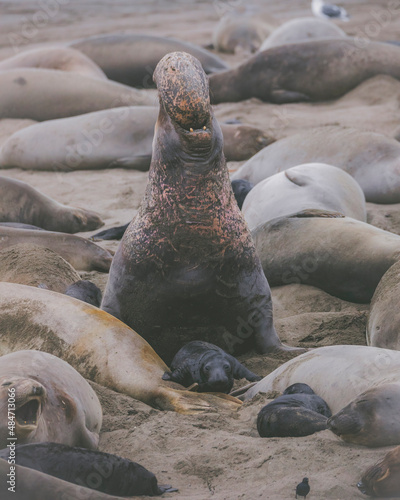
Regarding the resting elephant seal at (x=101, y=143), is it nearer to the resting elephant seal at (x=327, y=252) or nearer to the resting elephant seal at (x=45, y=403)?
the resting elephant seal at (x=327, y=252)

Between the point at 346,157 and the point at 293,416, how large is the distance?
418cm

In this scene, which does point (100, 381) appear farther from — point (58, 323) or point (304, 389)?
point (304, 389)

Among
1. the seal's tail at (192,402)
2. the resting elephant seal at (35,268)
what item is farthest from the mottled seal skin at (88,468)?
the resting elephant seal at (35,268)

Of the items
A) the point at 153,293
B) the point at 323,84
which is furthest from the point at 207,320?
the point at 323,84

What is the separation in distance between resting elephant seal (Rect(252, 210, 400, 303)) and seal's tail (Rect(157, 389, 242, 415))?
155 centimetres

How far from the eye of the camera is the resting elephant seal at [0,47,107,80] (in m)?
10.8

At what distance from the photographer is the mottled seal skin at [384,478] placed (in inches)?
91.3

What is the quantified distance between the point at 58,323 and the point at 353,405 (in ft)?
4.68

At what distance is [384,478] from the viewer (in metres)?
2.34

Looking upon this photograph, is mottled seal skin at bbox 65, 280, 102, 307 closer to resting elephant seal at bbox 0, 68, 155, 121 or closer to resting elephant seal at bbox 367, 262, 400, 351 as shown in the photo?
resting elephant seal at bbox 367, 262, 400, 351

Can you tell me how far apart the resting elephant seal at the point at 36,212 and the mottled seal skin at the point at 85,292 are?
181 centimetres

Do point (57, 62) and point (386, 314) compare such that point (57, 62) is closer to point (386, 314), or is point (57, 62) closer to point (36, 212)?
point (36, 212)

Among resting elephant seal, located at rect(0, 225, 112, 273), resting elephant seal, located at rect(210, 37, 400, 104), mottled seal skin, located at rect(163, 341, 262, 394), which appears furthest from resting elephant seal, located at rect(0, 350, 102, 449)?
resting elephant seal, located at rect(210, 37, 400, 104)

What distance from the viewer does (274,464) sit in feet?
8.77
